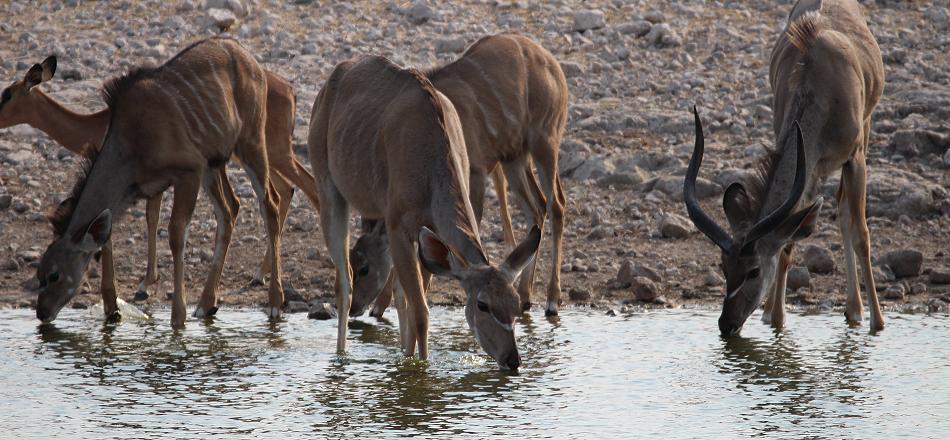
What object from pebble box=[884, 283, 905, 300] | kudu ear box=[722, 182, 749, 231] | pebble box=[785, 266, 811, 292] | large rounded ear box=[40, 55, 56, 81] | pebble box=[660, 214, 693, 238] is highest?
large rounded ear box=[40, 55, 56, 81]

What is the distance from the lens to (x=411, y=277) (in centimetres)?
722

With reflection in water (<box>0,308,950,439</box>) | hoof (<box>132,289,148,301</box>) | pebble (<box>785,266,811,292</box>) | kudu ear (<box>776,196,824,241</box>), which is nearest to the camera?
reflection in water (<box>0,308,950,439</box>)

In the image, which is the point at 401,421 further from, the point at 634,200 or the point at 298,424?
the point at 634,200

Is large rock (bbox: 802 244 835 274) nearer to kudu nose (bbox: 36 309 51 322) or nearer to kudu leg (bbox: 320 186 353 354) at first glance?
kudu leg (bbox: 320 186 353 354)

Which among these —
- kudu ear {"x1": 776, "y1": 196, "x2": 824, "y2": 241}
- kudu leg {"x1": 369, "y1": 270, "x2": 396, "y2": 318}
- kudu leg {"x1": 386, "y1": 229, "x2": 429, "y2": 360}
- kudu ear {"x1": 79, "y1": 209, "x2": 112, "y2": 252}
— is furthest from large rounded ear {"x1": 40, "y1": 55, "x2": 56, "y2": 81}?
kudu ear {"x1": 776, "y1": 196, "x2": 824, "y2": 241}

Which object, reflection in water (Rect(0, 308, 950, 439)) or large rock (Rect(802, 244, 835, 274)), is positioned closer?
reflection in water (Rect(0, 308, 950, 439))

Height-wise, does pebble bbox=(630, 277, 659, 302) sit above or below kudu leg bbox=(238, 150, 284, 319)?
below

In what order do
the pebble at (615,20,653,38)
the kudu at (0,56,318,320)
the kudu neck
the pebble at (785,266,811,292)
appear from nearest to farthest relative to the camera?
the pebble at (785,266,811,292) → the kudu at (0,56,318,320) → the kudu neck → the pebble at (615,20,653,38)

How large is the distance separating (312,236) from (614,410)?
524 centimetres

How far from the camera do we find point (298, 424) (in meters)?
6.08

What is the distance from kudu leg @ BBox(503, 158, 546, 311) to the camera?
9.61 meters

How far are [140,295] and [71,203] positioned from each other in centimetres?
112

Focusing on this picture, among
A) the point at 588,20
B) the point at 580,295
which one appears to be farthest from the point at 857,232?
the point at 588,20

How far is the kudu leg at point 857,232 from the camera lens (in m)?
8.61
